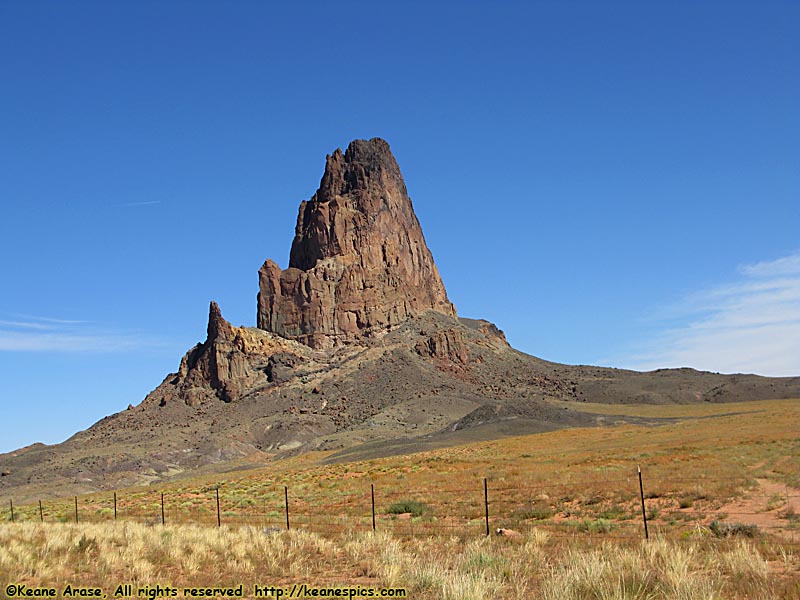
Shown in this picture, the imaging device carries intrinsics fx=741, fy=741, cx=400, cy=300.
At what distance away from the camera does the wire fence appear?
62.0ft

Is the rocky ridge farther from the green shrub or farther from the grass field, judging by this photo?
the green shrub

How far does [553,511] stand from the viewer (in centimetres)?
2430

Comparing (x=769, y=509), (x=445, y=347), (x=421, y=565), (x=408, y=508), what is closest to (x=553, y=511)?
(x=408, y=508)

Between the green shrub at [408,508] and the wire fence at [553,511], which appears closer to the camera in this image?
the wire fence at [553,511]

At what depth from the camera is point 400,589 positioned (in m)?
11.1

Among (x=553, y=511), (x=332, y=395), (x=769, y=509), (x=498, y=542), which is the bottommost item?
(x=553, y=511)

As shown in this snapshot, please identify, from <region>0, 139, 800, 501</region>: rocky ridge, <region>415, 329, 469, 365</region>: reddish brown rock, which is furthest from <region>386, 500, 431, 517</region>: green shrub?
<region>415, 329, 469, 365</region>: reddish brown rock

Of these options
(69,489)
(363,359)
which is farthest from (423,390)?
(69,489)

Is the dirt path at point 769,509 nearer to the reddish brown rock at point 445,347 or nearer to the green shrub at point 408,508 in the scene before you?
the green shrub at point 408,508

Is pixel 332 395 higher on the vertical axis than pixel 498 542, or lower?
higher

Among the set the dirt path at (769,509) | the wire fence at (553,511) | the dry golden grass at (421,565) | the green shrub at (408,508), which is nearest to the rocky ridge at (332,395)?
the wire fence at (553,511)

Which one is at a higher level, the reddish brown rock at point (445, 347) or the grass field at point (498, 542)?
the reddish brown rock at point (445, 347)

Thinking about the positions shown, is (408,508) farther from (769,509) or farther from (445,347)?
(445,347)

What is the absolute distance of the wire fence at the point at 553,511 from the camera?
62.0 feet
